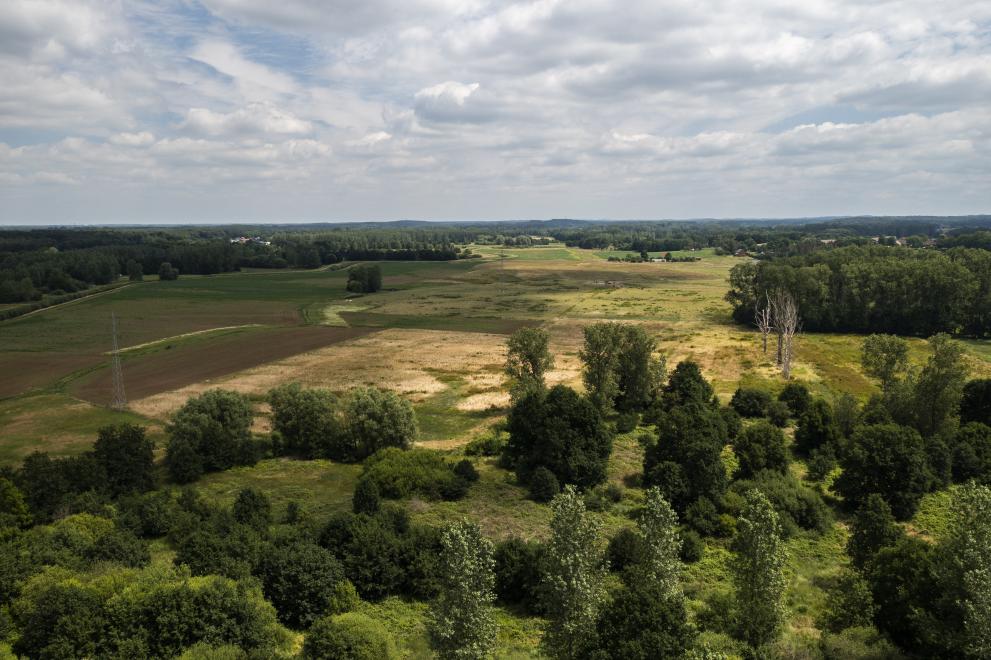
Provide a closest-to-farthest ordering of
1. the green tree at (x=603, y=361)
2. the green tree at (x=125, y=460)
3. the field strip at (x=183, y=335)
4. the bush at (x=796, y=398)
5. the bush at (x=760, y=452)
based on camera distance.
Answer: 1. the green tree at (x=125, y=460)
2. the bush at (x=760, y=452)
3. the bush at (x=796, y=398)
4. the green tree at (x=603, y=361)
5. the field strip at (x=183, y=335)

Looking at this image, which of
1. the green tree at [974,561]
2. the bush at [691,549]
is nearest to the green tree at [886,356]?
the bush at [691,549]

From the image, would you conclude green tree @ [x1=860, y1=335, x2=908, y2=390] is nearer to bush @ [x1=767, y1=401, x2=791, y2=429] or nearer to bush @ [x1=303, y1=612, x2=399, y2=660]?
bush @ [x1=767, y1=401, x2=791, y2=429]

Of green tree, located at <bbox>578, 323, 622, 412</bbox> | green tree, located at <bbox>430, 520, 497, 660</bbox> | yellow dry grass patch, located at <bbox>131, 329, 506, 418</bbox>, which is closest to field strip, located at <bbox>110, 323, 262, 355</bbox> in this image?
yellow dry grass patch, located at <bbox>131, 329, 506, 418</bbox>

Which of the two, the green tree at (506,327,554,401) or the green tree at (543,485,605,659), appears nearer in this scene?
the green tree at (543,485,605,659)

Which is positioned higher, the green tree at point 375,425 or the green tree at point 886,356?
the green tree at point 886,356

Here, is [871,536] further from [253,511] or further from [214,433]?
[214,433]

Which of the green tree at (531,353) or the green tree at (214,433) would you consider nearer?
the green tree at (214,433)

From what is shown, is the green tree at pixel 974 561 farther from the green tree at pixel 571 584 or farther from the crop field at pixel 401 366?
the green tree at pixel 571 584

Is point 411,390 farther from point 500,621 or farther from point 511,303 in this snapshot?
point 511,303
